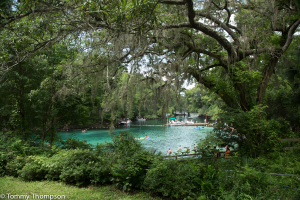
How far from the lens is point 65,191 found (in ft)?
12.6

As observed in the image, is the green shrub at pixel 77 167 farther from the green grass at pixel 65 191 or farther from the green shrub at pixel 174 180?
the green shrub at pixel 174 180

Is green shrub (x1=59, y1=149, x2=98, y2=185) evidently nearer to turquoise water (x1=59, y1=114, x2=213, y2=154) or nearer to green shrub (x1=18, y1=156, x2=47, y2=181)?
green shrub (x1=18, y1=156, x2=47, y2=181)

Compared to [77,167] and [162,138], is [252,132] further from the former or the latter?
[162,138]

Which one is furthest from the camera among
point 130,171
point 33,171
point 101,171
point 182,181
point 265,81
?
point 265,81

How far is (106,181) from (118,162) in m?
0.54

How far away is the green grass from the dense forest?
224 mm

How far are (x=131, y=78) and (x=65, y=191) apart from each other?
2.98 metres

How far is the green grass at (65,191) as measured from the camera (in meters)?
3.65

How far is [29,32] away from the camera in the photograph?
15.8 ft

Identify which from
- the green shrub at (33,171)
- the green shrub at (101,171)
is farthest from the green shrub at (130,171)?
the green shrub at (33,171)

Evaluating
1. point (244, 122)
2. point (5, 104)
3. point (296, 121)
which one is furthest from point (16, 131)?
point (296, 121)

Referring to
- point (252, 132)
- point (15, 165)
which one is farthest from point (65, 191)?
point (252, 132)

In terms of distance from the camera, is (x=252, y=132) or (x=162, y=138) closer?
(x=252, y=132)

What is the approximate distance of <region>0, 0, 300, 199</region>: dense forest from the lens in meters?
3.97
